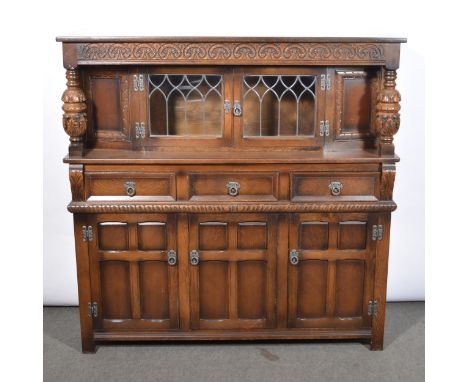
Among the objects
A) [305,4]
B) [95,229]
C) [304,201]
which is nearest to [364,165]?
[304,201]

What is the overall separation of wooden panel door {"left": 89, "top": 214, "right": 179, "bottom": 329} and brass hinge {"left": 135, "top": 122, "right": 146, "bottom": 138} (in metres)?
0.43

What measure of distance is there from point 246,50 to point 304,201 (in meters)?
0.82

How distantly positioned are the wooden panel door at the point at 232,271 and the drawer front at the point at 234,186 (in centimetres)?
10

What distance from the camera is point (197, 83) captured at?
10.5ft

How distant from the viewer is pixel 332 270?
3205mm

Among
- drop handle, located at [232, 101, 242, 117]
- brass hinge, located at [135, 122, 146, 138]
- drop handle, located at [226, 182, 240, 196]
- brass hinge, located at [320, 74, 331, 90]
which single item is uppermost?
brass hinge, located at [320, 74, 331, 90]

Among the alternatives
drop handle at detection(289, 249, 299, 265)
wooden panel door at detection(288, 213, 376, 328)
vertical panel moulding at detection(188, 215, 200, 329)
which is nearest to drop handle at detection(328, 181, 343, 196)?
wooden panel door at detection(288, 213, 376, 328)

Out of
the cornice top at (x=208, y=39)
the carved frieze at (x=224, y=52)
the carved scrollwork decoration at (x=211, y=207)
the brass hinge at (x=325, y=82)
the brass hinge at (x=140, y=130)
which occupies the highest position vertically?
the cornice top at (x=208, y=39)

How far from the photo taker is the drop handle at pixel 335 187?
3105mm

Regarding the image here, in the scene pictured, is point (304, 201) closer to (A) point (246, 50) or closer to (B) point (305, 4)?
(A) point (246, 50)

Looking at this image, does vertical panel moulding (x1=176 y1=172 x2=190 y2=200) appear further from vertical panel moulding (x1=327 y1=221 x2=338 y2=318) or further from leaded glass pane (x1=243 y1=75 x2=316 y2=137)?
vertical panel moulding (x1=327 y1=221 x2=338 y2=318)

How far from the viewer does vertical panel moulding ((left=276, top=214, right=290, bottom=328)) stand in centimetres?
315

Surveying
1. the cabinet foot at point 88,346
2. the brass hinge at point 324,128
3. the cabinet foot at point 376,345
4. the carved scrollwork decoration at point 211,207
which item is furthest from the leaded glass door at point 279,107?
the cabinet foot at point 88,346

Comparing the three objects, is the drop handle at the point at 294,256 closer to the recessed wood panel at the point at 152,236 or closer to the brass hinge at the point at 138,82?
the recessed wood panel at the point at 152,236
